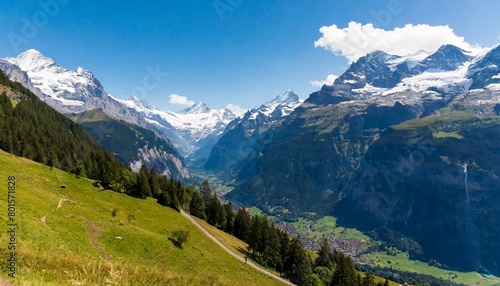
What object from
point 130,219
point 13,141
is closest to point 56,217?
point 130,219

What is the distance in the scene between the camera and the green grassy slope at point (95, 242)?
498 inches

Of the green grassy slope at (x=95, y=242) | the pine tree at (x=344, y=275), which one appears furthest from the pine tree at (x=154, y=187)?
the pine tree at (x=344, y=275)

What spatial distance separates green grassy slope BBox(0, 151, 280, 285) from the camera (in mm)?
12643

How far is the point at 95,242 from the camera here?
4831 centimetres

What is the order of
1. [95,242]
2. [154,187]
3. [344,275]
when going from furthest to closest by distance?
[154,187] → [344,275] → [95,242]

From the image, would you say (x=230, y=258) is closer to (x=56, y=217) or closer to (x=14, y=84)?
(x=56, y=217)

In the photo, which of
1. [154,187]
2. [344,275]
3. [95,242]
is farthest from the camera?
[154,187]

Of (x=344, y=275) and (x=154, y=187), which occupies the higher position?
(x=154, y=187)

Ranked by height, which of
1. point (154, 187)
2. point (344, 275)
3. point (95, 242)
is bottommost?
point (344, 275)

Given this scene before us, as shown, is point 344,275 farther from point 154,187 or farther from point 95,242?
point 95,242

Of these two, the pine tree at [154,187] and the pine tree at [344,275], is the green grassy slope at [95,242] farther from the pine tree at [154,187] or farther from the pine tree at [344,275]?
the pine tree at [344,275]

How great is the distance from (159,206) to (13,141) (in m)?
56.1

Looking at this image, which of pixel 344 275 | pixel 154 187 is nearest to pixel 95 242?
pixel 154 187

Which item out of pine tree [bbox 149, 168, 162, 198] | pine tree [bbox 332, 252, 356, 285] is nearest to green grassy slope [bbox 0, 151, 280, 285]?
pine tree [bbox 149, 168, 162, 198]
